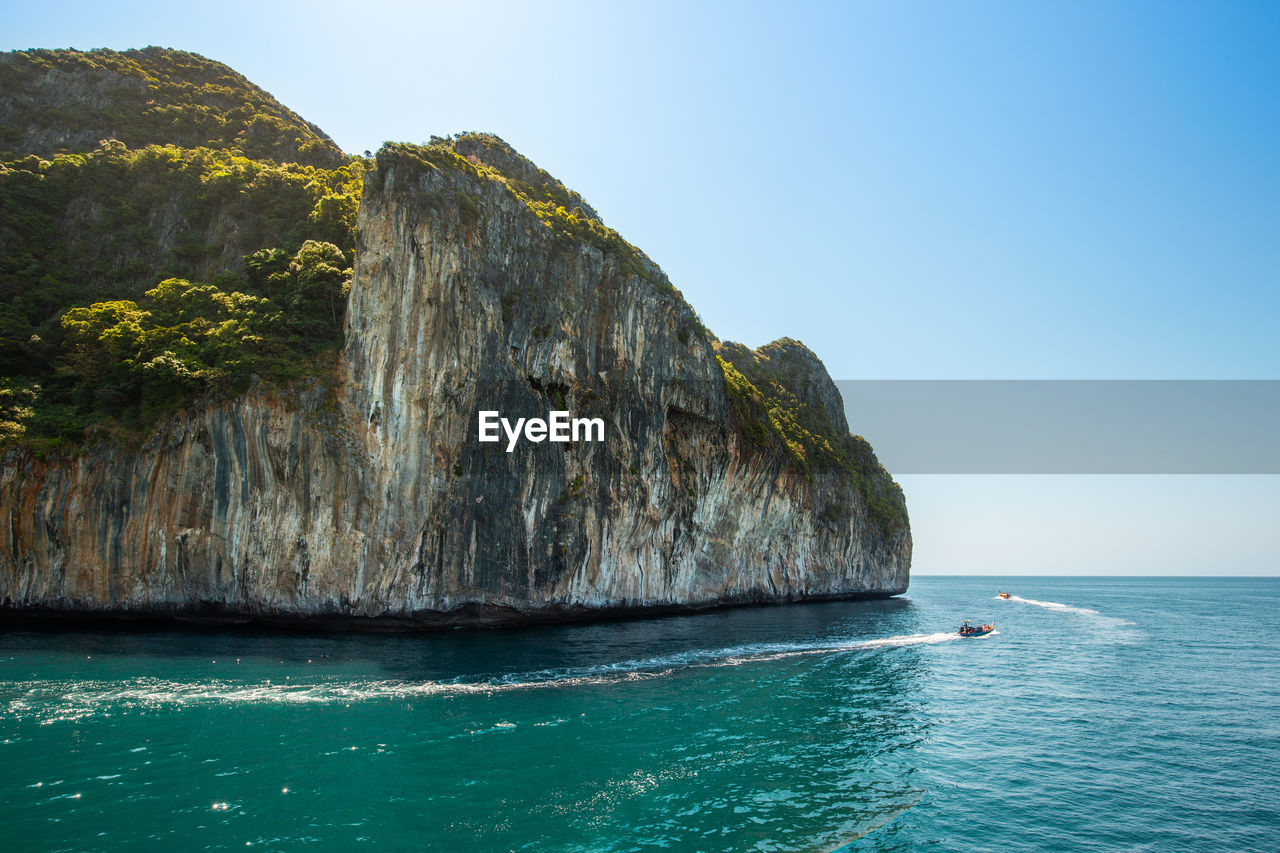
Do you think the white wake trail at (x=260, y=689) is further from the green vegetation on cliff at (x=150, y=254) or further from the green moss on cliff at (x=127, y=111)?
the green moss on cliff at (x=127, y=111)

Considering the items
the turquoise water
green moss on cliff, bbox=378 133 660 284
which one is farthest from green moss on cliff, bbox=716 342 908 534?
the turquoise water

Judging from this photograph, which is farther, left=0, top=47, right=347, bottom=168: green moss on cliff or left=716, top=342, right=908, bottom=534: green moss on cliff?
left=716, top=342, right=908, bottom=534: green moss on cliff

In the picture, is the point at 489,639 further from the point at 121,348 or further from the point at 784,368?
the point at 784,368

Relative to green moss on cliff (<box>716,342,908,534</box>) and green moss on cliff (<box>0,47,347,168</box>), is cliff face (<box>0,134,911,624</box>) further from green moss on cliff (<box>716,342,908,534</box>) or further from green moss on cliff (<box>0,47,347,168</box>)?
green moss on cliff (<box>0,47,347,168</box>)

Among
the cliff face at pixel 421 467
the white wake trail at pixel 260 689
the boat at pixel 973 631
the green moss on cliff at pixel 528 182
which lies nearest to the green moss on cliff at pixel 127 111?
the green moss on cliff at pixel 528 182

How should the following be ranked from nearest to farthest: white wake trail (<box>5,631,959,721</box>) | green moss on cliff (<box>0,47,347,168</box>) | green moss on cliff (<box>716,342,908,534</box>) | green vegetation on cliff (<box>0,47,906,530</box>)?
white wake trail (<box>5,631,959,721</box>)
green vegetation on cliff (<box>0,47,906,530</box>)
green moss on cliff (<box>0,47,347,168</box>)
green moss on cliff (<box>716,342,908,534</box>)

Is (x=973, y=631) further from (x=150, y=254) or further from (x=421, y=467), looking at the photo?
(x=150, y=254)

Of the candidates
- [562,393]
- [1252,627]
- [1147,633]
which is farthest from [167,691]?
A: [1252,627]
